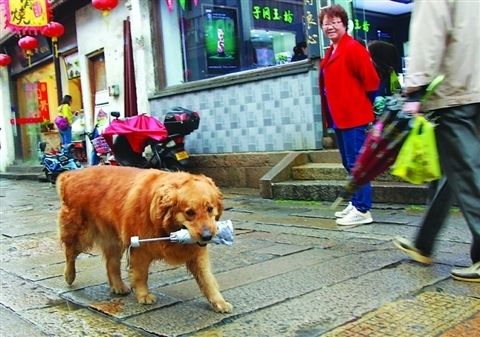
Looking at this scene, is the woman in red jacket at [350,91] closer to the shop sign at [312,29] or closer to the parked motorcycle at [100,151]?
the shop sign at [312,29]

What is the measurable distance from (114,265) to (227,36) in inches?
285

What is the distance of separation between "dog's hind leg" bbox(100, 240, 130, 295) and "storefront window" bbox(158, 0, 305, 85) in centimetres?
564

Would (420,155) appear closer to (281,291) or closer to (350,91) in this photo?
(281,291)

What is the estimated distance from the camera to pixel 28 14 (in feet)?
45.5

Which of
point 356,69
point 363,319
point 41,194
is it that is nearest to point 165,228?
point 363,319

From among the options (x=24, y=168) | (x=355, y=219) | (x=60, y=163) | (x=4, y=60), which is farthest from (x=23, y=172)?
(x=355, y=219)

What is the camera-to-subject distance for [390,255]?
4281 mm

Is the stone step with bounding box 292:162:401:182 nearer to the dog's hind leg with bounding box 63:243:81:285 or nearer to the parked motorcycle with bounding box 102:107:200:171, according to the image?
the parked motorcycle with bounding box 102:107:200:171

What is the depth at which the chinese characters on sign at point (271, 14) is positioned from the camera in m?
9.31

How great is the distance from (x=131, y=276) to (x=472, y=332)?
199 centimetres

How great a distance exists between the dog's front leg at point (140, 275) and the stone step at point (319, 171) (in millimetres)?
4255

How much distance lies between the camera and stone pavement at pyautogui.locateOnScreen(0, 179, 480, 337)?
9.84ft

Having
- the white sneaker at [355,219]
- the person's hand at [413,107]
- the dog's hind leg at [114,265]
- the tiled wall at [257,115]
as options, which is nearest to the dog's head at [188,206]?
the dog's hind leg at [114,265]

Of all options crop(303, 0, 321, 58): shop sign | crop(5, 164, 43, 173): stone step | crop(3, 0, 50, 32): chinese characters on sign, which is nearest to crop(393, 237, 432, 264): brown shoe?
crop(303, 0, 321, 58): shop sign
